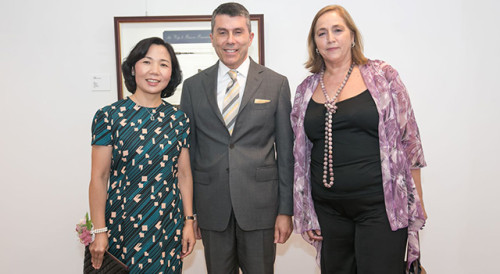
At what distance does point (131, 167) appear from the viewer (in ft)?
4.92

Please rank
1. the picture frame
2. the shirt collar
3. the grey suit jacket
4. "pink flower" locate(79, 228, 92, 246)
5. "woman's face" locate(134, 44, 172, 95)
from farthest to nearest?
the picture frame < the shirt collar < the grey suit jacket < "woman's face" locate(134, 44, 172, 95) < "pink flower" locate(79, 228, 92, 246)

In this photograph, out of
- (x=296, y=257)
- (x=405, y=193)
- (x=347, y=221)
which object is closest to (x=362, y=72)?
(x=405, y=193)

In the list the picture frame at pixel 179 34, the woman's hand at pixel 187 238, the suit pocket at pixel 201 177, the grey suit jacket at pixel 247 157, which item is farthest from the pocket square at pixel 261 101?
the picture frame at pixel 179 34

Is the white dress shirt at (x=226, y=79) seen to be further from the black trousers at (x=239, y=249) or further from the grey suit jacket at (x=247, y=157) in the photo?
the black trousers at (x=239, y=249)

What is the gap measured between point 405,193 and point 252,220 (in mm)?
671

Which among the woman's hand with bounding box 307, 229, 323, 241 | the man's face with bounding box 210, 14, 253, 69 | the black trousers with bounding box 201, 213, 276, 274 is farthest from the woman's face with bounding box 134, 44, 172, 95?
the woman's hand with bounding box 307, 229, 323, 241

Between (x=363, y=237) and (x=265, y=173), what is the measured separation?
0.50 metres

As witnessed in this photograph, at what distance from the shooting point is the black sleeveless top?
149cm

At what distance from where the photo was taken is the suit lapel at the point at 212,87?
171 centimetres

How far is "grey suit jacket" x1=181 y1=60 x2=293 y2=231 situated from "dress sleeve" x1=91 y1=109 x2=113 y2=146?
431 mm

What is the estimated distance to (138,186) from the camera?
1.50 meters

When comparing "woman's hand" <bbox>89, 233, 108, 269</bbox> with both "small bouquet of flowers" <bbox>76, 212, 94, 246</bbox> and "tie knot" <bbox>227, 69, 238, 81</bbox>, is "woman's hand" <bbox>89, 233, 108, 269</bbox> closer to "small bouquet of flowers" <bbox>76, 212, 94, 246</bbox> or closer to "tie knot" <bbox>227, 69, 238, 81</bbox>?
"small bouquet of flowers" <bbox>76, 212, 94, 246</bbox>

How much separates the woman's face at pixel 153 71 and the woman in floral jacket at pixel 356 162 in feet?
2.10

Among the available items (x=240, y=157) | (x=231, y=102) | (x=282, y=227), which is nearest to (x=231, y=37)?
(x=231, y=102)
